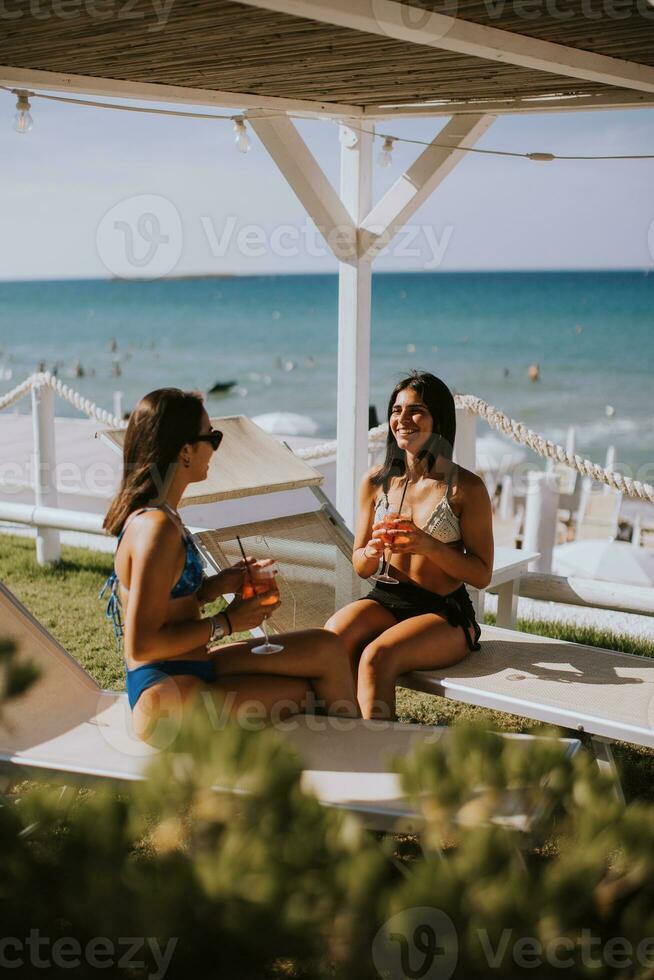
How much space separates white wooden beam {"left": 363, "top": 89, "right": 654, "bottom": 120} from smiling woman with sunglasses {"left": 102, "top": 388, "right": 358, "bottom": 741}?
7.08 ft

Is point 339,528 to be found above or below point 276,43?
below

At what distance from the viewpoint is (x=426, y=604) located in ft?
11.4

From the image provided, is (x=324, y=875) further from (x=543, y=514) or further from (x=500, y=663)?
(x=543, y=514)

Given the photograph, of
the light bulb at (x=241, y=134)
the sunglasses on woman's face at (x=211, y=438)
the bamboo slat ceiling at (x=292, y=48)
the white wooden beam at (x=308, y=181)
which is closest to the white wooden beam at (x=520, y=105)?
the bamboo slat ceiling at (x=292, y=48)

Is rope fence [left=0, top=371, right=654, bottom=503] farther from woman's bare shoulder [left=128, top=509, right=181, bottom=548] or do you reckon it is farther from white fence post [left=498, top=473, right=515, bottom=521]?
white fence post [left=498, top=473, right=515, bottom=521]

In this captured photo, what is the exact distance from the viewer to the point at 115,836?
1.14m

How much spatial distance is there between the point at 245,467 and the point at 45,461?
2.18 m

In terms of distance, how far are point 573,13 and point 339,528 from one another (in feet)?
7.35

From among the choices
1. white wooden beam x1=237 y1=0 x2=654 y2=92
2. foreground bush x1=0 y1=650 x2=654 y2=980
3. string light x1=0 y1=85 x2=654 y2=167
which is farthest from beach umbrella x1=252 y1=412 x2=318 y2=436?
foreground bush x1=0 y1=650 x2=654 y2=980

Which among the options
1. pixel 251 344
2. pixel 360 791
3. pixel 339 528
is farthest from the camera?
pixel 251 344

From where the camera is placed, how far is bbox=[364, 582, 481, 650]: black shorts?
11.3ft

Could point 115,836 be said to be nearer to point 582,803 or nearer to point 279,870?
point 279,870

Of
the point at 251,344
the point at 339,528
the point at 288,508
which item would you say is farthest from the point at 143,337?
the point at 339,528

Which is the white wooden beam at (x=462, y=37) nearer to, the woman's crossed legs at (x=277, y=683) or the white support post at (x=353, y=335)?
the woman's crossed legs at (x=277, y=683)
